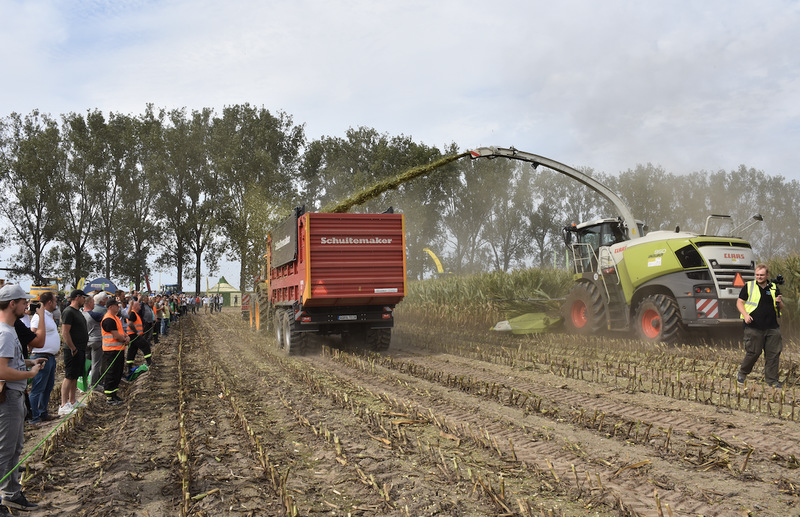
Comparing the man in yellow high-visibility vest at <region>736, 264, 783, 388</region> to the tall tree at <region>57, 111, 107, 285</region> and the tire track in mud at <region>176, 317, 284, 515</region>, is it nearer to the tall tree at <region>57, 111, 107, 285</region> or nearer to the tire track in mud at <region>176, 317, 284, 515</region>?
the tire track in mud at <region>176, 317, 284, 515</region>

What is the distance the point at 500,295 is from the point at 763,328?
32.4 ft

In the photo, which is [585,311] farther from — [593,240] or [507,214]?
[507,214]

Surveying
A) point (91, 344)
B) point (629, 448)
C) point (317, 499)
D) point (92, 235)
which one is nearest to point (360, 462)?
point (317, 499)

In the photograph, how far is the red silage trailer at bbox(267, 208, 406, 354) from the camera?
11203 mm

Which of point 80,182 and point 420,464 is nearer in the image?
point 420,464

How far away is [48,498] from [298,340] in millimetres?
7829

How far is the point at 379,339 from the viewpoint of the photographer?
1214 cm

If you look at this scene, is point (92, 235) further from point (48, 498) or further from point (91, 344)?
point (48, 498)

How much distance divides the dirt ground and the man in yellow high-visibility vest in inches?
11.9

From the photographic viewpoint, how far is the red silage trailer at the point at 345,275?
1120 cm

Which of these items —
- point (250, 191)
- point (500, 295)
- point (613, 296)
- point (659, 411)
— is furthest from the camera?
point (250, 191)

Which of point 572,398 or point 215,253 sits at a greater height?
point 215,253

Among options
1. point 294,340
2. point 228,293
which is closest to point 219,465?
point 294,340

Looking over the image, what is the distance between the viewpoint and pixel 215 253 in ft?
155
